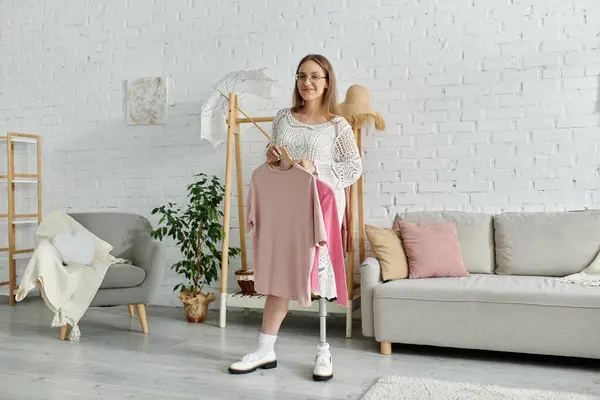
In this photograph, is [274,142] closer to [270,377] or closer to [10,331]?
[270,377]

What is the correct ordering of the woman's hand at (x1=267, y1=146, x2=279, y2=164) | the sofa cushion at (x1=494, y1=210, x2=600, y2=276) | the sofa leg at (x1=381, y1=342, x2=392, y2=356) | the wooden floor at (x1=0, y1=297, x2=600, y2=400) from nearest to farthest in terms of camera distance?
the wooden floor at (x1=0, y1=297, x2=600, y2=400)
the woman's hand at (x1=267, y1=146, x2=279, y2=164)
the sofa leg at (x1=381, y1=342, x2=392, y2=356)
the sofa cushion at (x1=494, y1=210, x2=600, y2=276)

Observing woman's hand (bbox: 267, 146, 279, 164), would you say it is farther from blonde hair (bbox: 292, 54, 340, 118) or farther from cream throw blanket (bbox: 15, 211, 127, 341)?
cream throw blanket (bbox: 15, 211, 127, 341)

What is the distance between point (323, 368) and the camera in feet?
9.95

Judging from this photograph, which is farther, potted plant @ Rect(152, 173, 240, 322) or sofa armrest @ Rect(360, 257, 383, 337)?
potted plant @ Rect(152, 173, 240, 322)

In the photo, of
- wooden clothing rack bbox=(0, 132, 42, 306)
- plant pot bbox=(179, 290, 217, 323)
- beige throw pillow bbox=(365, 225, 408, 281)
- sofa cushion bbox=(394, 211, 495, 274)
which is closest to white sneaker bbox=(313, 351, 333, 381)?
beige throw pillow bbox=(365, 225, 408, 281)

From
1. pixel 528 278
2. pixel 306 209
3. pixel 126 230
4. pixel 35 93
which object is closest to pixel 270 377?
pixel 306 209

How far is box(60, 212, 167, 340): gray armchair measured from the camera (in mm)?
4012

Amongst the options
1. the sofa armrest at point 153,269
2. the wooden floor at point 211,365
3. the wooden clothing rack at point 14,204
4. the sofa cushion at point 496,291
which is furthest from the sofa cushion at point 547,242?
the wooden clothing rack at point 14,204

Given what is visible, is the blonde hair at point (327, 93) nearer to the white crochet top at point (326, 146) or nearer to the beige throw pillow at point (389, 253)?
the white crochet top at point (326, 146)

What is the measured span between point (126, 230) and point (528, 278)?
2.72m

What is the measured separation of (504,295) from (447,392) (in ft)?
2.49

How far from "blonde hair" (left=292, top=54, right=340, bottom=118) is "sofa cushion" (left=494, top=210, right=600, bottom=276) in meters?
1.48

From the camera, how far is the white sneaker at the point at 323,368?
9.91 ft

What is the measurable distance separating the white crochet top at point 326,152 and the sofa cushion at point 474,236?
3.82 feet
